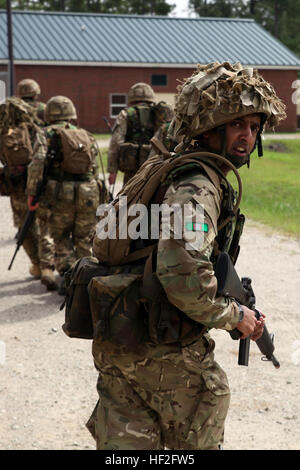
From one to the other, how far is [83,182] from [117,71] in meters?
26.9

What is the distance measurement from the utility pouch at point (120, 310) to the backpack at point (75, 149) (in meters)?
4.26

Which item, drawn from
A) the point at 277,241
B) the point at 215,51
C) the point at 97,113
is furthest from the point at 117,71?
the point at 277,241

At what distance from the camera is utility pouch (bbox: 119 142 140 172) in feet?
26.8

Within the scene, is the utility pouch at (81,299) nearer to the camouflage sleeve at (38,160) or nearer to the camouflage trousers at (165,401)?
the camouflage trousers at (165,401)

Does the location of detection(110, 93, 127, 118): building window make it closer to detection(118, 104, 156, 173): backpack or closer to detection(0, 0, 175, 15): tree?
detection(0, 0, 175, 15): tree

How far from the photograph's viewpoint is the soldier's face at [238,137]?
9.29ft

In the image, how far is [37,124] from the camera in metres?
8.26

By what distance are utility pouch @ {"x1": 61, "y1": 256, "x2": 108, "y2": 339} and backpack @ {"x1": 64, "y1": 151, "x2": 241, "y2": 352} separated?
0.21ft

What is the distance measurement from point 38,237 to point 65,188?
1.15 m

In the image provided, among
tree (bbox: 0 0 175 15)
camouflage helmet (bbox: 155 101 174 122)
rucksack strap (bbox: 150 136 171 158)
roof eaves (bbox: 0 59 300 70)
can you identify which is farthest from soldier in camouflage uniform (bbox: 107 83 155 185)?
tree (bbox: 0 0 175 15)

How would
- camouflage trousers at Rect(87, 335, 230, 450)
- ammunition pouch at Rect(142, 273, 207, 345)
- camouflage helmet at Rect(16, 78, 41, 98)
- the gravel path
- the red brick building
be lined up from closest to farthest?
ammunition pouch at Rect(142, 273, 207, 345)
camouflage trousers at Rect(87, 335, 230, 450)
the gravel path
camouflage helmet at Rect(16, 78, 41, 98)
the red brick building

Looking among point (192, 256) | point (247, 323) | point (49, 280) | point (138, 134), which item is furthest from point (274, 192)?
point (192, 256)

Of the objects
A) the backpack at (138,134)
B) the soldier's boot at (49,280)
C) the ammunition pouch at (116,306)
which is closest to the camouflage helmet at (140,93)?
the backpack at (138,134)
